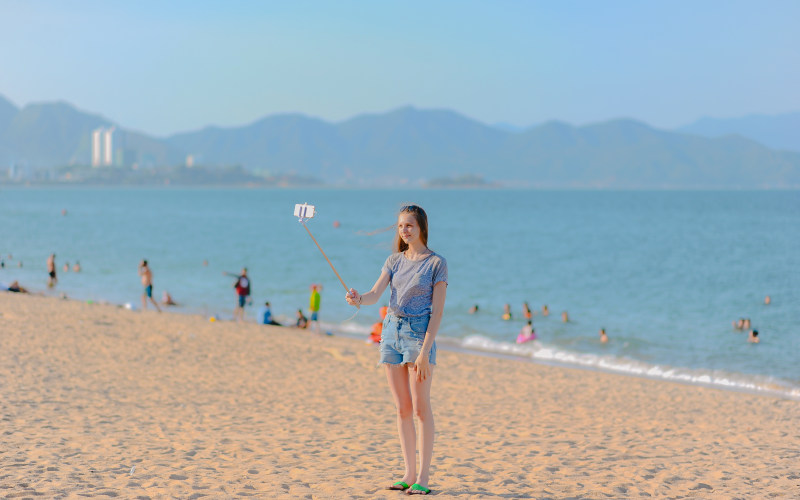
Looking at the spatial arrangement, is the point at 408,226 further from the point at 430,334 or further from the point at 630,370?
the point at 630,370

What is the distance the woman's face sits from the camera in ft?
16.1

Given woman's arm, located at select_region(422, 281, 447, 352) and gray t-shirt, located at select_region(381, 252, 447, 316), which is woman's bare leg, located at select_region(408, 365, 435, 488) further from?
gray t-shirt, located at select_region(381, 252, 447, 316)

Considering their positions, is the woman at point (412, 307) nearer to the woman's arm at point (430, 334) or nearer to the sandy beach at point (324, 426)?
the woman's arm at point (430, 334)

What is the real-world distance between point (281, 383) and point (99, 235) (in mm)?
53534

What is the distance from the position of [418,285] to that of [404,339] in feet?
1.26

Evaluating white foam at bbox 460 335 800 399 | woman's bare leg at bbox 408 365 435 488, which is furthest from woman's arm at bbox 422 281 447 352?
white foam at bbox 460 335 800 399

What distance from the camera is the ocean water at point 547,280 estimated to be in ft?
59.5

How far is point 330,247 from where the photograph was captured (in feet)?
185

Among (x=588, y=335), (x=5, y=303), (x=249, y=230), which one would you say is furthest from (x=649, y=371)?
(x=249, y=230)

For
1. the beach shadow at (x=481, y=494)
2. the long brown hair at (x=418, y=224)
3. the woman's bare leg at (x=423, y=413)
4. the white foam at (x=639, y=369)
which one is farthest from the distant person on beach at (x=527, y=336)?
the long brown hair at (x=418, y=224)

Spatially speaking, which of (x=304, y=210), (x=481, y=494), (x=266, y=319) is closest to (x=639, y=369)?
(x=266, y=319)

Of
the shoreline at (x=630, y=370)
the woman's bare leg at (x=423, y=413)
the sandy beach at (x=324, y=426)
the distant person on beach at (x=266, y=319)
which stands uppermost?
the woman's bare leg at (x=423, y=413)

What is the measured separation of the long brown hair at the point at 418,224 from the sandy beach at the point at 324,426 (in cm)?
204

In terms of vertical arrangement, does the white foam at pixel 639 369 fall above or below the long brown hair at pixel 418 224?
below
